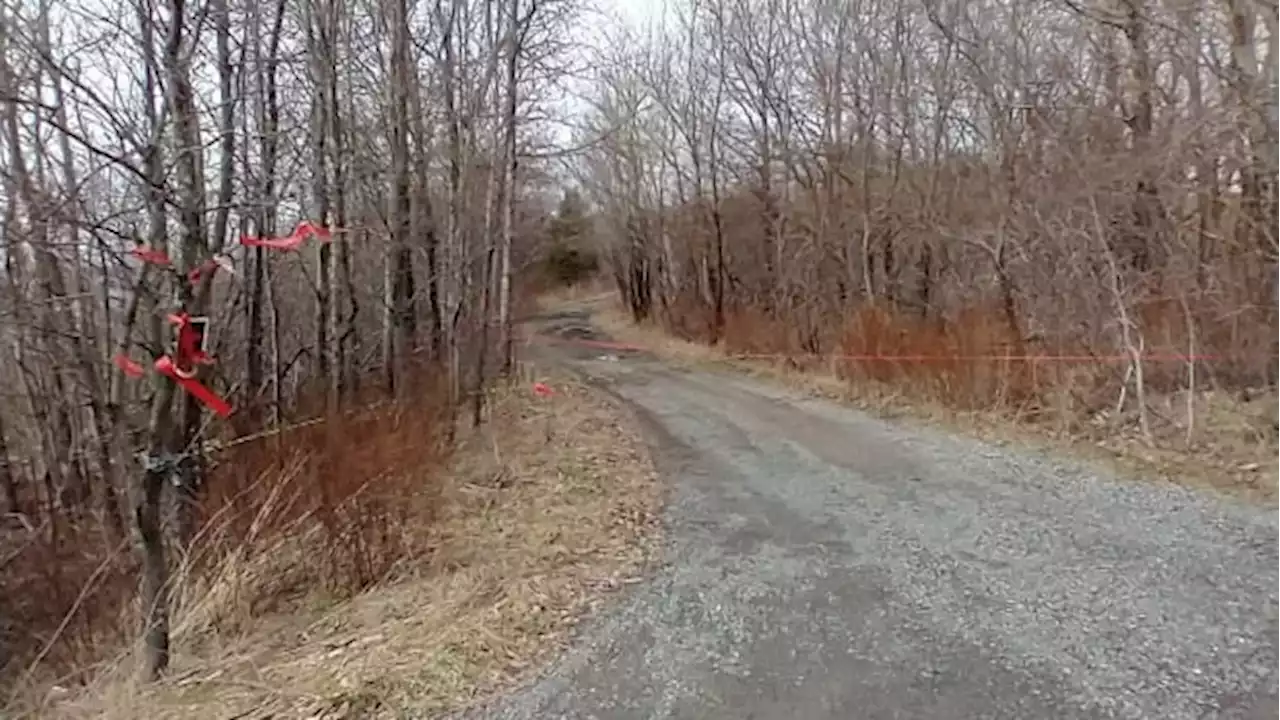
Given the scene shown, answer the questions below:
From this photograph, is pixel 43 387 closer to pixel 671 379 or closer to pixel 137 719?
pixel 137 719

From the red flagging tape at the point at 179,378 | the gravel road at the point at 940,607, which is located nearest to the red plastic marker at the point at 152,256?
the red flagging tape at the point at 179,378

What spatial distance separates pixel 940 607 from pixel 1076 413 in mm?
5378

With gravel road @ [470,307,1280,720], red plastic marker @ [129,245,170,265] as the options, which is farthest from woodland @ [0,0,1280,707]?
gravel road @ [470,307,1280,720]

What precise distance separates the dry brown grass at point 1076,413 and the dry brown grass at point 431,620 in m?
3.62

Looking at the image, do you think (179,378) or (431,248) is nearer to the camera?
(179,378)

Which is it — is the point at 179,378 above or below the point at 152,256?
below

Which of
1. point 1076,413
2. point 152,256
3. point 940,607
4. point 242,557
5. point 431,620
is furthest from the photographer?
point 1076,413

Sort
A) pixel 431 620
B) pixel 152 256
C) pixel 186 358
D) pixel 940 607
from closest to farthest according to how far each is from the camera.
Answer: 1. pixel 152 256
2. pixel 186 358
3. pixel 940 607
4. pixel 431 620

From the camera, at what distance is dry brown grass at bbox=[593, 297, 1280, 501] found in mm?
6867

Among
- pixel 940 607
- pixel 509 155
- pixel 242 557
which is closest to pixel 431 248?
pixel 509 155

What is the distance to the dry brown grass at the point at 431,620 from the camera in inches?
144

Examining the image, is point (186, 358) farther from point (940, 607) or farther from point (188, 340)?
point (940, 607)

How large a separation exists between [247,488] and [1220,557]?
5.44 meters

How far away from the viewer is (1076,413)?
8727mm
